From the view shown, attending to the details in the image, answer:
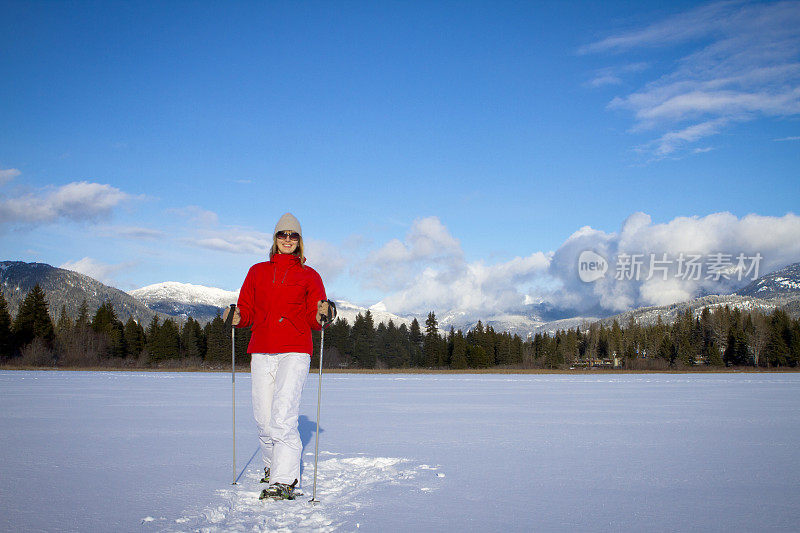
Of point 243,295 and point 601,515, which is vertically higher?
point 243,295

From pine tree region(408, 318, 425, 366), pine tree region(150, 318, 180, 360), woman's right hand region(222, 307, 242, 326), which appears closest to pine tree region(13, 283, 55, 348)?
pine tree region(150, 318, 180, 360)

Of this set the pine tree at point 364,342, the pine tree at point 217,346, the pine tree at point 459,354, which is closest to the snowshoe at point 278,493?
the pine tree at point 217,346

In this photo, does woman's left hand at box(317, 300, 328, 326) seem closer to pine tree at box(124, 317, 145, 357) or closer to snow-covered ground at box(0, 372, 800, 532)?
snow-covered ground at box(0, 372, 800, 532)

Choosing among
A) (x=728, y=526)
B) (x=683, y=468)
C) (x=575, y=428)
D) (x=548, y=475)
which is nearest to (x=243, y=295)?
(x=548, y=475)

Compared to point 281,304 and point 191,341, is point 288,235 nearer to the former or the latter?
point 281,304

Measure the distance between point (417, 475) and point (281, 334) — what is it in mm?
1856

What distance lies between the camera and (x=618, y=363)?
98875 millimetres

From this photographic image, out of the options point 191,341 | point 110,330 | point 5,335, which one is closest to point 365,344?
point 191,341

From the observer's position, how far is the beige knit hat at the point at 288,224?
4.83 metres

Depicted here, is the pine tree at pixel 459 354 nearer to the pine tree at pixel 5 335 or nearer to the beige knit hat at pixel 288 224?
the pine tree at pixel 5 335

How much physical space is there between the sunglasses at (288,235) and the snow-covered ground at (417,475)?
2152 millimetres

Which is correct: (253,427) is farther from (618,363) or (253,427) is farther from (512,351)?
(618,363)

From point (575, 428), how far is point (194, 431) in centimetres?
579

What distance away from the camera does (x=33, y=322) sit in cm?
5575
